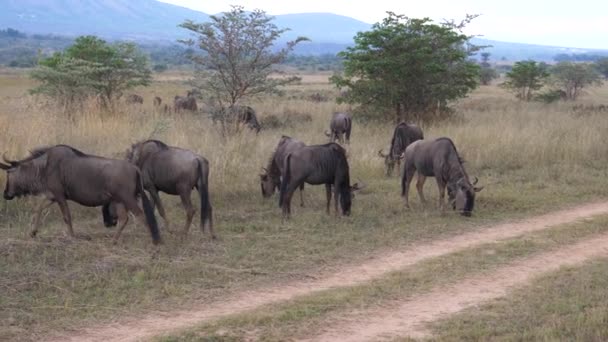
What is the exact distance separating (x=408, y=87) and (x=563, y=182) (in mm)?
9167

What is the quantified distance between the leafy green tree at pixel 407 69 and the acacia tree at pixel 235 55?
626 cm

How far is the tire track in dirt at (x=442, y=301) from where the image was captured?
5.84m

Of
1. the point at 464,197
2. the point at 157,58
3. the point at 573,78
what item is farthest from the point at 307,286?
the point at 157,58

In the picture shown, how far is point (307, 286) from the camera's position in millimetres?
7148

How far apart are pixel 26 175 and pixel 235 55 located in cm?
785

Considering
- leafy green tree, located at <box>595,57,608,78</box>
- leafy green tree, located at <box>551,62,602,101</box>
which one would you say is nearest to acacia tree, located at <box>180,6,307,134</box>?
leafy green tree, located at <box>551,62,602,101</box>

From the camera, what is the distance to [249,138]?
1460 cm

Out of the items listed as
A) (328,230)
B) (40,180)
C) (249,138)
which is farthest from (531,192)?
(40,180)

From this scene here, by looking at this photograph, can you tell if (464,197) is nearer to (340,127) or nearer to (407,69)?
(340,127)

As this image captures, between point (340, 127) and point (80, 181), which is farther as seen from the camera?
point (340, 127)

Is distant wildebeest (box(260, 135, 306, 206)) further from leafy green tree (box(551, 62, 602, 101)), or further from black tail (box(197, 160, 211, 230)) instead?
leafy green tree (box(551, 62, 602, 101))

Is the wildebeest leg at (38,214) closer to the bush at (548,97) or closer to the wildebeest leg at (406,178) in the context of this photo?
the wildebeest leg at (406,178)

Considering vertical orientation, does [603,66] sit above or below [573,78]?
below

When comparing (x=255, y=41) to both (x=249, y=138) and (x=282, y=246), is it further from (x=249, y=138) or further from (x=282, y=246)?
(x=282, y=246)
